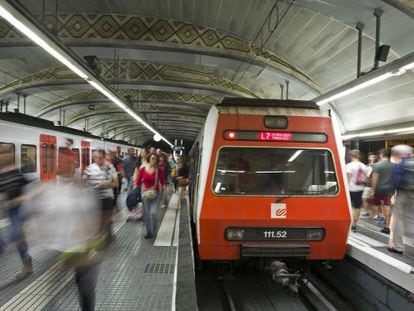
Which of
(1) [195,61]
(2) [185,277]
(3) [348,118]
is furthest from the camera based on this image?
(3) [348,118]

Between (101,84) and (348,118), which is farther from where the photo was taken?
(348,118)

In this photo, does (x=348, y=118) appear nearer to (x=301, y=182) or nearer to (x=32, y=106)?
(x=301, y=182)

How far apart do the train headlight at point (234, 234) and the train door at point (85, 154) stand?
995 cm

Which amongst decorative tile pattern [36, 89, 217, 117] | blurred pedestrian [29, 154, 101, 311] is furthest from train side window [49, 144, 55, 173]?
blurred pedestrian [29, 154, 101, 311]

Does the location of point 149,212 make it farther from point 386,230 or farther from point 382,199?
point 386,230

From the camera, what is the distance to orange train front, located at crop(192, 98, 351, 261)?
4922 mm

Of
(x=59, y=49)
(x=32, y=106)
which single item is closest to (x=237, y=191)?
(x=59, y=49)

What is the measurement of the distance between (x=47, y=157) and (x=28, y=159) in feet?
3.87

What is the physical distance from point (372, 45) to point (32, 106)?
614 inches

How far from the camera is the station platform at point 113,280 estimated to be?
157 inches

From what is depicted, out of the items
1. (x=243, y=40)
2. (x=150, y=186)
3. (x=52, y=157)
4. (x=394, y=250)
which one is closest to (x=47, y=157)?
(x=52, y=157)

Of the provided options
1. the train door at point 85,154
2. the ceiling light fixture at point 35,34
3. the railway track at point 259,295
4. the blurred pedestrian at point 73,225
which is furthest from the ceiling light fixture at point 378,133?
the train door at point 85,154

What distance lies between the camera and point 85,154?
14289 mm

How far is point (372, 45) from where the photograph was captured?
8602 mm
